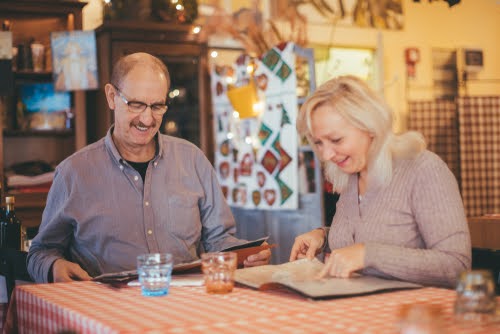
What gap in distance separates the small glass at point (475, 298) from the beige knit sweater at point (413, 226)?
0.51m

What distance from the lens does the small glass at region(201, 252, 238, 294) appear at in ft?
6.40

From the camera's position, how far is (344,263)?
198cm

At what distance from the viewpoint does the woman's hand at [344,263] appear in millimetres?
1977

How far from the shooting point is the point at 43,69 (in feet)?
17.3

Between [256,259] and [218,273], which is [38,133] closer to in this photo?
[256,259]

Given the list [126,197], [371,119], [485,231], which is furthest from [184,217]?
[485,231]

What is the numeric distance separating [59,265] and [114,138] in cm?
61

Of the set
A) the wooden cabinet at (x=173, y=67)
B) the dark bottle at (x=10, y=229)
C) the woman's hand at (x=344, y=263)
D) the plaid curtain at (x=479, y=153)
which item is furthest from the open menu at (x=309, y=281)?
the plaid curtain at (x=479, y=153)

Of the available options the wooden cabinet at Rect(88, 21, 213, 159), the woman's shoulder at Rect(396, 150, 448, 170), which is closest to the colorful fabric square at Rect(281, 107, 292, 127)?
the wooden cabinet at Rect(88, 21, 213, 159)

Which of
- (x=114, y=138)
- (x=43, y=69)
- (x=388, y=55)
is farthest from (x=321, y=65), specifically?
(x=114, y=138)

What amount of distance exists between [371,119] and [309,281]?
61 centimetres

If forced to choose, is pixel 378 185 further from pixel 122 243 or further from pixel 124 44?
pixel 124 44

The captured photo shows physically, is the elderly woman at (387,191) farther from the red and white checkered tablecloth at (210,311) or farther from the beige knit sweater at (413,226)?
the red and white checkered tablecloth at (210,311)

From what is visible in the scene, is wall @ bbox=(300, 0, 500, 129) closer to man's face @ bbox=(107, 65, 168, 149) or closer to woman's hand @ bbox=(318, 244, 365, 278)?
man's face @ bbox=(107, 65, 168, 149)
